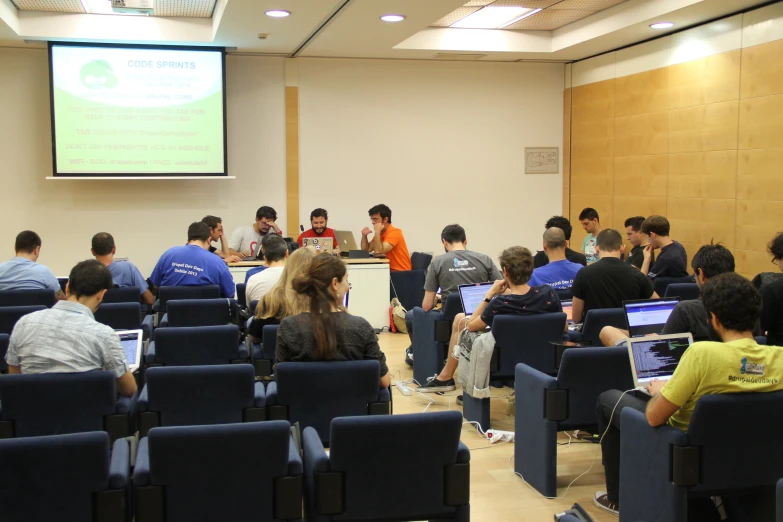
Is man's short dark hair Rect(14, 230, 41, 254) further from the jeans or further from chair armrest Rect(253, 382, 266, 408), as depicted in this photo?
the jeans

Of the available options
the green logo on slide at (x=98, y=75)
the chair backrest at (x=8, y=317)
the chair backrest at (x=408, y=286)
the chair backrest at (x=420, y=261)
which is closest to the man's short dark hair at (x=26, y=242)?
the chair backrest at (x=8, y=317)

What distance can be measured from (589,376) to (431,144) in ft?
23.5

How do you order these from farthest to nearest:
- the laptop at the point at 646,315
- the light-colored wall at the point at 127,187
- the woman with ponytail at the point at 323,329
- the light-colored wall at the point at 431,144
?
the light-colored wall at the point at 431,144, the light-colored wall at the point at 127,187, the laptop at the point at 646,315, the woman with ponytail at the point at 323,329

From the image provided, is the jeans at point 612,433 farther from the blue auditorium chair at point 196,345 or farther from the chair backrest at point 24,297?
the chair backrest at point 24,297

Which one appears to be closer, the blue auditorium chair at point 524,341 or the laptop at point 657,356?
the laptop at point 657,356

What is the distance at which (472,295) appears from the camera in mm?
5660

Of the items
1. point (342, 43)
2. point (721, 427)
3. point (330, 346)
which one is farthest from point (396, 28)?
point (721, 427)

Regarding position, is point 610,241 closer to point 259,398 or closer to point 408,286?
point 259,398

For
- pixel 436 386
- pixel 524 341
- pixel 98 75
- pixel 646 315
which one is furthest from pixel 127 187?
pixel 646 315

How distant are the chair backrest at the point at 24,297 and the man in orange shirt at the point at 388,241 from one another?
4.28m

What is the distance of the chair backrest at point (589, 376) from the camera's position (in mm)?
4055

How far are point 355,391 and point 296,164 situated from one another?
23.4 ft

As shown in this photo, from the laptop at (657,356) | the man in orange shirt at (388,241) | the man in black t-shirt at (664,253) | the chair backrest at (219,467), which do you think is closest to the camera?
the chair backrest at (219,467)

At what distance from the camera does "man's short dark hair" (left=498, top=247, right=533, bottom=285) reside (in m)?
5.04
